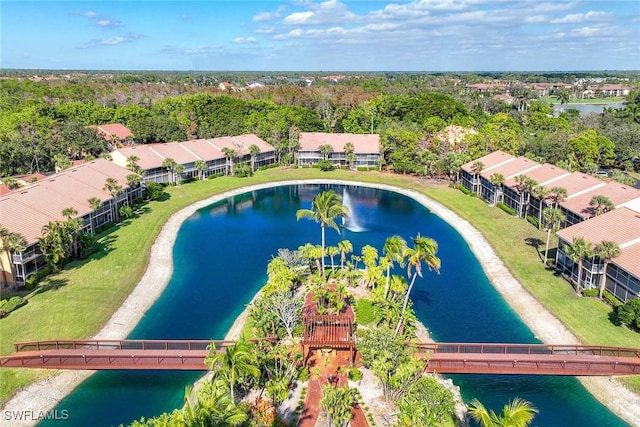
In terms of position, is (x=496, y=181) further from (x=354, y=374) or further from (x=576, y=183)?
(x=354, y=374)

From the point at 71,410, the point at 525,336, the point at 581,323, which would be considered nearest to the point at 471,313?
the point at 525,336

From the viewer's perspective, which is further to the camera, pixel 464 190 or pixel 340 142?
pixel 340 142

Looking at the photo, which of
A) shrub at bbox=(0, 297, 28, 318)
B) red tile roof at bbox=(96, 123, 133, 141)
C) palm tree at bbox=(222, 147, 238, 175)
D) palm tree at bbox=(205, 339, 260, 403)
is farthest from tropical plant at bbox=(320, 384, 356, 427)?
red tile roof at bbox=(96, 123, 133, 141)

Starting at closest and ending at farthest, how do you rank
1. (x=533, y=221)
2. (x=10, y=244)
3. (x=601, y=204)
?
1. (x=10, y=244)
2. (x=601, y=204)
3. (x=533, y=221)

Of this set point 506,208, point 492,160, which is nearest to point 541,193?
point 506,208

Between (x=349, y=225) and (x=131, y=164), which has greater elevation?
(x=131, y=164)

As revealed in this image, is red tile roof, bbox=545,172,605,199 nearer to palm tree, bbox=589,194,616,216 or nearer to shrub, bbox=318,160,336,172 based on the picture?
palm tree, bbox=589,194,616,216

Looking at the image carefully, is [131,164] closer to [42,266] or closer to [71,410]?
[42,266]
